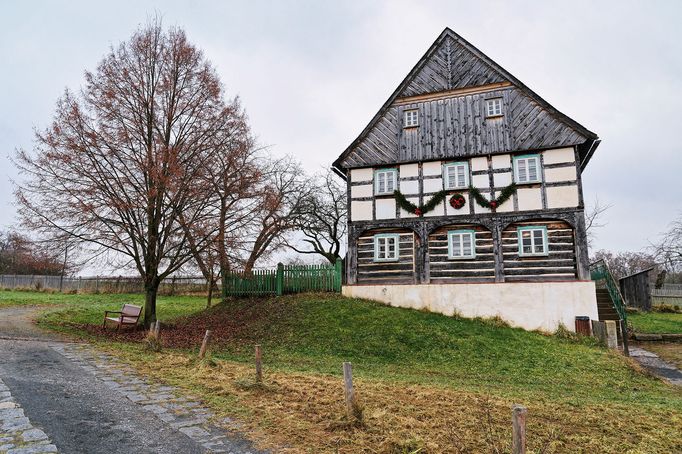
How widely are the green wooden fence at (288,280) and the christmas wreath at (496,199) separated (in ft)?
23.4

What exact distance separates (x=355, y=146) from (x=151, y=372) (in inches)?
576

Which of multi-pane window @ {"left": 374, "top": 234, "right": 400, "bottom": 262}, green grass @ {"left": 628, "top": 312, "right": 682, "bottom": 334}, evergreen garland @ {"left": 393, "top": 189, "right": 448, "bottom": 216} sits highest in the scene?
evergreen garland @ {"left": 393, "top": 189, "right": 448, "bottom": 216}

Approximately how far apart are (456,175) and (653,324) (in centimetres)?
1217

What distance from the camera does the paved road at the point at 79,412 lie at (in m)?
5.18

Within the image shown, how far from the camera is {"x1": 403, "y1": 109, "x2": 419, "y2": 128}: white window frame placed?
20.8 metres

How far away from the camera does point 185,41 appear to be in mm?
18000

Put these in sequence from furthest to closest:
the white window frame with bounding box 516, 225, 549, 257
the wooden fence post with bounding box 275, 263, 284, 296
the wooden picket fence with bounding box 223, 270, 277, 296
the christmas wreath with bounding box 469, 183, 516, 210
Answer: the wooden picket fence with bounding box 223, 270, 277, 296 < the wooden fence post with bounding box 275, 263, 284, 296 < the christmas wreath with bounding box 469, 183, 516, 210 < the white window frame with bounding box 516, 225, 549, 257

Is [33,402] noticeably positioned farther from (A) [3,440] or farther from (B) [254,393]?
(B) [254,393]

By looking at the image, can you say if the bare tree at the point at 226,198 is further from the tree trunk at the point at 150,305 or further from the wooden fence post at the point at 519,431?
the wooden fence post at the point at 519,431

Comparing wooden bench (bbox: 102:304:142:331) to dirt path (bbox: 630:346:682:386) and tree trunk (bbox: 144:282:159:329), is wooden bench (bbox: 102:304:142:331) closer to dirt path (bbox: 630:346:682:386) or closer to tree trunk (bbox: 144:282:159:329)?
tree trunk (bbox: 144:282:159:329)

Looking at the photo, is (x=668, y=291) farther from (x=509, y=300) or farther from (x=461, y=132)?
(x=461, y=132)

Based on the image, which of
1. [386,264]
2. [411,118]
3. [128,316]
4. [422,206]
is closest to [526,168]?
[422,206]

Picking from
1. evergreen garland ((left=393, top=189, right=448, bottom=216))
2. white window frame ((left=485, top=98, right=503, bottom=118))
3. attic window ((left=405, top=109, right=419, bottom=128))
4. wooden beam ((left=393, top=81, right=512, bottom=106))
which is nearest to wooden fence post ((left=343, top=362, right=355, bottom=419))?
evergreen garland ((left=393, top=189, right=448, bottom=216))

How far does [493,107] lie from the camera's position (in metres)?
19.9
